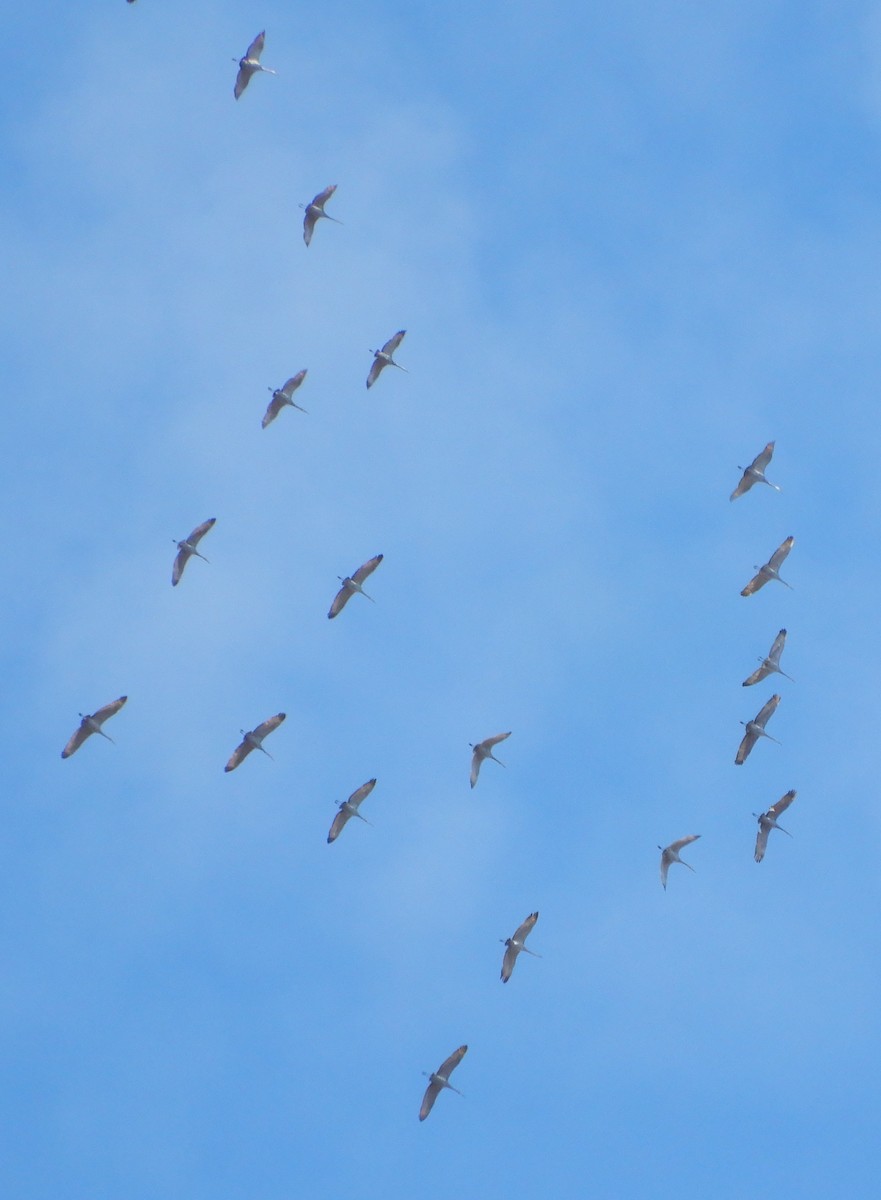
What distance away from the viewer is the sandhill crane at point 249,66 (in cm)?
8644

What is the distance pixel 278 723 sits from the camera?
83.9 metres

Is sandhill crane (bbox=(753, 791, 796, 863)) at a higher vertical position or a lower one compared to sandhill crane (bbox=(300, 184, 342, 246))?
lower

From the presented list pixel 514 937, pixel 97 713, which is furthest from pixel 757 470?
pixel 97 713

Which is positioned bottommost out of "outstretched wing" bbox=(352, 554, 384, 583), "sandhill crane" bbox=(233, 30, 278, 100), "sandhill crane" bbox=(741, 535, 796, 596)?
"outstretched wing" bbox=(352, 554, 384, 583)

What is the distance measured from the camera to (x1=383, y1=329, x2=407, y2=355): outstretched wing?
87.5 metres

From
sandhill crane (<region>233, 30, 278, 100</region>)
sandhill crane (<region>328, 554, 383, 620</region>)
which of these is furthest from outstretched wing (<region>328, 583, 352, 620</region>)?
sandhill crane (<region>233, 30, 278, 100</region>)

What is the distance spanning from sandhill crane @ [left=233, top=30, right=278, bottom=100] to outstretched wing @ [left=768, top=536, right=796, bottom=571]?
88.8 ft

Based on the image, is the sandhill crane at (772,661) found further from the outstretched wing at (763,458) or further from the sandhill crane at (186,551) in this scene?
the sandhill crane at (186,551)

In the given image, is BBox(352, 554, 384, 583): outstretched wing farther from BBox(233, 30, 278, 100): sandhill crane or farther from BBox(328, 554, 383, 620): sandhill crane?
BBox(233, 30, 278, 100): sandhill crane

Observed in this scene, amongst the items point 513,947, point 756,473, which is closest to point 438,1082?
point 513,947

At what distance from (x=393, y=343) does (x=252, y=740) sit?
55.1 ft

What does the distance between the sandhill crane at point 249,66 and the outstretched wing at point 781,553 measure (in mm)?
27073

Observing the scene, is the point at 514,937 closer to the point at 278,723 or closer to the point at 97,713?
the point at 278,723

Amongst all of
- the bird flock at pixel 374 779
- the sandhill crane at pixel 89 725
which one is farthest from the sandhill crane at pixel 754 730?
the sandhill crane at pixel 89 725
